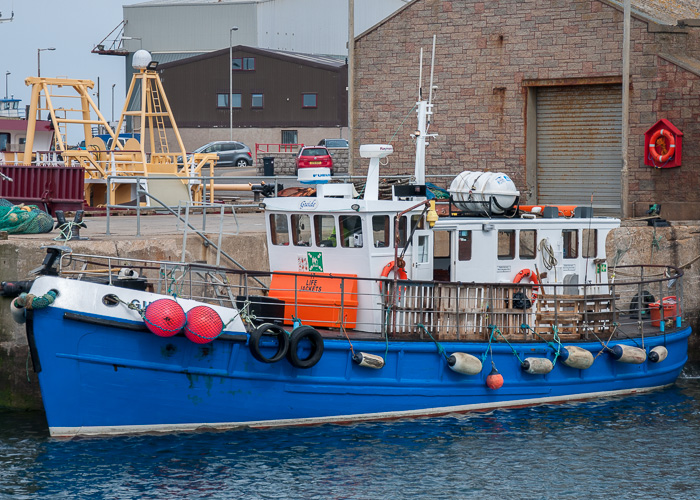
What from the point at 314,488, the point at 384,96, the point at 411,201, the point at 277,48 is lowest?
the point at 314,488

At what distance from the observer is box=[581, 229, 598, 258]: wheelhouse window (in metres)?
13.9

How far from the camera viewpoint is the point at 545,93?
19.7 m

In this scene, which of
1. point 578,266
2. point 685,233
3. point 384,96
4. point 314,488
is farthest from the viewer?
point 384,96

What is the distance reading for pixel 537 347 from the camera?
12758 mm

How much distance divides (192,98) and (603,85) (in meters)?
36.3

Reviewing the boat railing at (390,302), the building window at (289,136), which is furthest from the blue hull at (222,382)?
the building window at (289,136)

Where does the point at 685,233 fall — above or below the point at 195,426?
above

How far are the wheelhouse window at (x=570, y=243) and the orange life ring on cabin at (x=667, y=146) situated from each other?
5044 mm

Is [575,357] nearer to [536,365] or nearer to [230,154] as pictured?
[536,365]

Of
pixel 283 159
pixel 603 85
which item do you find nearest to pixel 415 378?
pixel 603 85

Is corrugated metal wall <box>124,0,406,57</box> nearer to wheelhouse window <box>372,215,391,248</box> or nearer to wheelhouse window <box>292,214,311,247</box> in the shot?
wheelhouse window <box>292,214,311,247</box>

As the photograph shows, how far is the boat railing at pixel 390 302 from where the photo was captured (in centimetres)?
1177

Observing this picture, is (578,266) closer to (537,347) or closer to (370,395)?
(537,347)

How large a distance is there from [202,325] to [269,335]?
0.90 m
